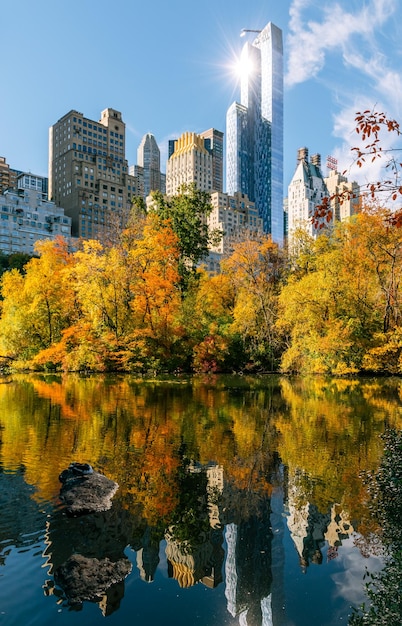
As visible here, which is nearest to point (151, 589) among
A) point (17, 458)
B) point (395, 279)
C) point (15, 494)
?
point (15, 494)

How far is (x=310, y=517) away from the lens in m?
7.13

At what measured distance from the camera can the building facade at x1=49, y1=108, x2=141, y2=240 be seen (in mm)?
125562

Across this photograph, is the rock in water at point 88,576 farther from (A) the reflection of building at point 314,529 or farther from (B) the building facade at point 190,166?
(B) the building facade at point 190,166

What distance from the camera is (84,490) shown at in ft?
24.5

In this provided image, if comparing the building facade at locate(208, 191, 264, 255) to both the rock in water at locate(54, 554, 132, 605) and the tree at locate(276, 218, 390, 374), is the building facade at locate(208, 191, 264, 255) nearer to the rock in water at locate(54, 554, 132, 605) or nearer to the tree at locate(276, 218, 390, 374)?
the tree at locate(276, 218, 390, 374)

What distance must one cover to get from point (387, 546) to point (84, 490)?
14.5 ft

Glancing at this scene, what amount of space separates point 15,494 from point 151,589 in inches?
140

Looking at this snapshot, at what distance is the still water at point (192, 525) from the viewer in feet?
16.3

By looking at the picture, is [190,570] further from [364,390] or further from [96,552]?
[364,390]

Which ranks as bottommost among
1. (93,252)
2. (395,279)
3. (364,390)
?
(364,390)

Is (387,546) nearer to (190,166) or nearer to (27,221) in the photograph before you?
(27,221)

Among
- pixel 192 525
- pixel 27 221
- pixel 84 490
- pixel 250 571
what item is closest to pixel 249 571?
pixel 250 571

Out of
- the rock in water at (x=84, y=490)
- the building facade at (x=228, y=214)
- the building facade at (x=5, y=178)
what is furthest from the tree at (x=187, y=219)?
the building facade at (x=5, y=178)

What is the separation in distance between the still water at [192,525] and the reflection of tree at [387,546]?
158mm
